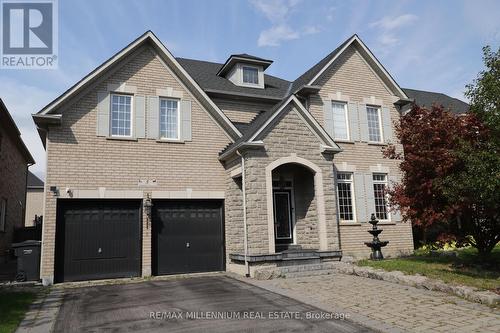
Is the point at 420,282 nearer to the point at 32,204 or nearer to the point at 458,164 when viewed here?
the point at 458,164

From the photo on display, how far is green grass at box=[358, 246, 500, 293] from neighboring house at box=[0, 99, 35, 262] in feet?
50.6

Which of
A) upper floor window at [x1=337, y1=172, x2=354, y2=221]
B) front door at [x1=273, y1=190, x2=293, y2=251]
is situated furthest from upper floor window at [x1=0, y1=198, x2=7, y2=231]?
upper floor window at [x1=337, y1=172, x2=354, y2=221]

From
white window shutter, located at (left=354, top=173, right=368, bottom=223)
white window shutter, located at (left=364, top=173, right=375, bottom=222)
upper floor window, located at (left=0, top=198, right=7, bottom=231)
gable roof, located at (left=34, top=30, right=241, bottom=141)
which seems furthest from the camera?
upper floor window, located at (left=0, top=198, right=7, bottom=231)

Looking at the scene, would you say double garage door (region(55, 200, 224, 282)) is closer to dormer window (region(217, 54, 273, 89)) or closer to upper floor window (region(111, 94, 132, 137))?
upper floor window (region(111, 94, 132, 137))

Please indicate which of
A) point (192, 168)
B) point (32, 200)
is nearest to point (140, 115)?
point (192, 168)

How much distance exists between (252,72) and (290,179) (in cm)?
624

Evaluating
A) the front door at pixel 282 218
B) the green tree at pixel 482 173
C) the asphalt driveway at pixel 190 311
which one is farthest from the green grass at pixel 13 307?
the green tree at pixel 482 173

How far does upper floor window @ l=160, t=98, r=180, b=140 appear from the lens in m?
14.0

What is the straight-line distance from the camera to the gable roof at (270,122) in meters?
12.5

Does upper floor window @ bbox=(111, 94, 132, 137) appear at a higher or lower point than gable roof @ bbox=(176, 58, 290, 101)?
lower

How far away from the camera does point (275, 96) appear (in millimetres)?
16953

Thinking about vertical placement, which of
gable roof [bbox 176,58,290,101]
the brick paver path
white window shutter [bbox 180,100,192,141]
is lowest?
the brick paver path

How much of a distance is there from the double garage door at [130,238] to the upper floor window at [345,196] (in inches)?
197

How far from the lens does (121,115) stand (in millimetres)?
13547
